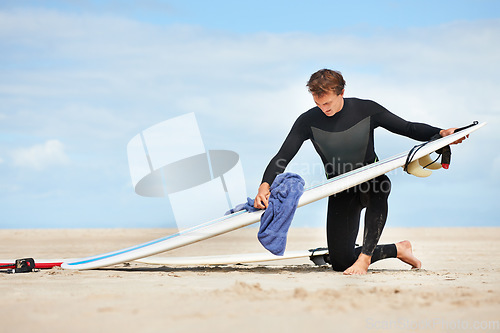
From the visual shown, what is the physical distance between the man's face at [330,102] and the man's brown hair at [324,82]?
1.2 inches

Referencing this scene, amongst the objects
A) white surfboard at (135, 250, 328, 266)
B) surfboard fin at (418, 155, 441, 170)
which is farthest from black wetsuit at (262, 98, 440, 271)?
white surfboard at (135, 250, 328, 266)

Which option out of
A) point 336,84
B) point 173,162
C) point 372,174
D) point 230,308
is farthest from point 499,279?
point 173,162

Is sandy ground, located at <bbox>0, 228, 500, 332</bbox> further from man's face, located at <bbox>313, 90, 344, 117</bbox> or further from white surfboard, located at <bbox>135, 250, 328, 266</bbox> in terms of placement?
man's face, located at <bbox>313, 90, 344, 117</bbox>

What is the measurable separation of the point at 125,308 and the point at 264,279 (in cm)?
135

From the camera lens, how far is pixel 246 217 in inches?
152

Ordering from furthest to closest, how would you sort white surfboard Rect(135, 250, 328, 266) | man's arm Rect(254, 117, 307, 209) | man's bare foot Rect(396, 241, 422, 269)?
white surfboard Rect(135, 250, 328, 266), man's bare foot Rect(396, 241, 422, 269), man's arm Rect(254, 117, 307, 209)

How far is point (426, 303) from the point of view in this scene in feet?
7.75

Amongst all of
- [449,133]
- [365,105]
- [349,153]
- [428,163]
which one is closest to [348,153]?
[349,153]

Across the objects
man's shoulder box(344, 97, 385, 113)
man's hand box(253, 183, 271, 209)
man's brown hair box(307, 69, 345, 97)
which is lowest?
man's hand box(253, 183, 271, 209)

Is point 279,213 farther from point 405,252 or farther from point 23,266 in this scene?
point 23,266

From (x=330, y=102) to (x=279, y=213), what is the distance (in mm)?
977

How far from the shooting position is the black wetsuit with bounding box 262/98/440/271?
3979mm

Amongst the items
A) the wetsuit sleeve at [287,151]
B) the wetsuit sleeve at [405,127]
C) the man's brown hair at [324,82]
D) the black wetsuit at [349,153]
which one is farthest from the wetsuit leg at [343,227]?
the man's brown hair at [324,82]

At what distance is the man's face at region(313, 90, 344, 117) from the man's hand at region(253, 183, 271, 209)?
77 centimetres
